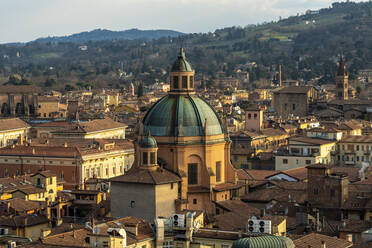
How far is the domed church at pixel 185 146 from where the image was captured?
165 ft

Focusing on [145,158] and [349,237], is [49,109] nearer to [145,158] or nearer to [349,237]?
[145,158]

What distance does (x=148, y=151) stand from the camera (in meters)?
49.5

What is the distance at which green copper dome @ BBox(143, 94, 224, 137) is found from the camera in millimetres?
51281

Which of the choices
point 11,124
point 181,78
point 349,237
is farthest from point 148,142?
point 11,124

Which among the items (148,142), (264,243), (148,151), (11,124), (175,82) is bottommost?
(11,124)

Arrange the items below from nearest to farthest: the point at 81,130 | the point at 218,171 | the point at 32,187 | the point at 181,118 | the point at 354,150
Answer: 1. the point at 181,118
2. the point at 218,171
3. the point at 32,187
4. the point at 354,150
5. the point at 81,130

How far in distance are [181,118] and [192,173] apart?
2763 millimetres

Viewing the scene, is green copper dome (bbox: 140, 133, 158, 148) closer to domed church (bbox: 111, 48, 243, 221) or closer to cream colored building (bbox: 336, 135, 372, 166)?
domed church (bbox: 111, 48, 243, 221)

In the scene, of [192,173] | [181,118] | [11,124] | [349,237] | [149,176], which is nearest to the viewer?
[349,237]

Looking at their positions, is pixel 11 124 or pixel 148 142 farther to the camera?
pixel 11 124

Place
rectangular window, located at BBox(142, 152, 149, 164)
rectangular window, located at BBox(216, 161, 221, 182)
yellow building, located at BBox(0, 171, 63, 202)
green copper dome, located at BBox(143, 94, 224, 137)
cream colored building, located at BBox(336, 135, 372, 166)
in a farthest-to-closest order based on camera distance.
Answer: cream colored building, located at BBox(336, 135, 372, 166)
yellow building, located at BBox(0, 171, 63, 202)
rectangular window, located at BBox(216, 161, 221, 182)
green copper dome, located at BBox(143, 94, 224, 137)
rectangular window, located at BBox(142, 152, 149, 164)

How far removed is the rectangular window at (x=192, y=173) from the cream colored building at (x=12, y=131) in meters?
52.8

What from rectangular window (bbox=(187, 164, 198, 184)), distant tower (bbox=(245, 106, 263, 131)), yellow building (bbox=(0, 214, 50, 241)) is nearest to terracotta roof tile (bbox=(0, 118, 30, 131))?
distant tower (bbox=(245, 106, 263, 131))

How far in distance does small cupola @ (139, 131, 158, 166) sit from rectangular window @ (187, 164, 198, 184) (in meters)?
2.43
